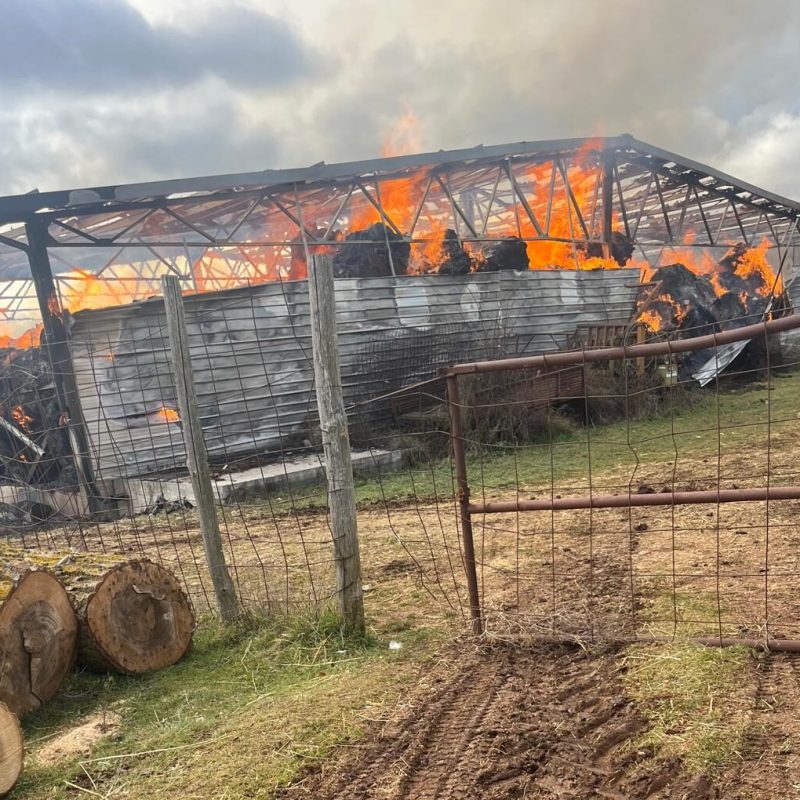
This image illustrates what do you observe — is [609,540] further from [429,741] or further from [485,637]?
[429,741]

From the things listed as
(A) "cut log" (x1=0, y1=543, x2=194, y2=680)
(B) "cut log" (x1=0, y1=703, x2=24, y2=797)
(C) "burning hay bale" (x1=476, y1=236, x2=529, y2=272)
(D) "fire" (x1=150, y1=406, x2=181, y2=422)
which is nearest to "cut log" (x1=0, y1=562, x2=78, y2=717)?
(A) "cut log" (x1=0, y1=543, x2=194, y2=680)

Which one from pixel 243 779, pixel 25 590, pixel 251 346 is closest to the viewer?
pixel 243 779

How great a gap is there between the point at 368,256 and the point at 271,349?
3.31m

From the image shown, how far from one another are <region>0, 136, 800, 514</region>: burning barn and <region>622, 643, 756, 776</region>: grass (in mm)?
6491

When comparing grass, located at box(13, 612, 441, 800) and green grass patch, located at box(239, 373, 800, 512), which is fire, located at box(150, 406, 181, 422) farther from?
grass, located at box(13, 612, 441, 800)

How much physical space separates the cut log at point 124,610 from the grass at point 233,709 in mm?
126

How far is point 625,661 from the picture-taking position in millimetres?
3531

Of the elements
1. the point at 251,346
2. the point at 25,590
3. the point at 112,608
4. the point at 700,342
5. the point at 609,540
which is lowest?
the point at 609,540

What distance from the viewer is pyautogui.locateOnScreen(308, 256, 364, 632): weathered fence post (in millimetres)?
4164

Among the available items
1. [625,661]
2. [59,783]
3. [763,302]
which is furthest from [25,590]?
[763,302]

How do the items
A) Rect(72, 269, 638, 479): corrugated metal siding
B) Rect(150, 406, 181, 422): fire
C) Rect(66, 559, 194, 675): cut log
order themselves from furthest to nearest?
Rect(150, 406, 181, 422): fire < Rect(72, 269, 638, 479): corrugated metal siding < Rect(66, 559, 194, 675): cut log

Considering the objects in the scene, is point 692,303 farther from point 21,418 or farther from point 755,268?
point 21,418

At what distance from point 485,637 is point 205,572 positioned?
11.3ft

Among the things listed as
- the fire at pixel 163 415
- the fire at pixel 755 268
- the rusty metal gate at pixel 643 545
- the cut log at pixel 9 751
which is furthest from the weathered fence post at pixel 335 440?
the fire at pixel 755 268
